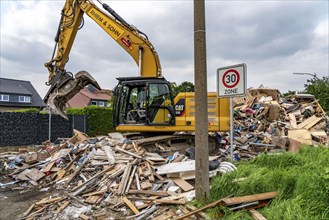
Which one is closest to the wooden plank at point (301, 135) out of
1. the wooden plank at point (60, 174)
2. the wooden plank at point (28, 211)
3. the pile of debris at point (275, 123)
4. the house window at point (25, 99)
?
the pile of debris at point (275, 123)

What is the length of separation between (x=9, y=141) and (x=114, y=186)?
1048 centimetres

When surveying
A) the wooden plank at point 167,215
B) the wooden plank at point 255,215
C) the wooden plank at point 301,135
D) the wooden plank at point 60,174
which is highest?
the wooden plank at point 301,135

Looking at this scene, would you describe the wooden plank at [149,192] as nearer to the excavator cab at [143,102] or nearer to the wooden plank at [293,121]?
Result: the excavator cab at [143,102]

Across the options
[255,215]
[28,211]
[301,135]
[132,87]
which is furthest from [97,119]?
[255,215]

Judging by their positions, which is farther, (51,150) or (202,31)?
(51,150)

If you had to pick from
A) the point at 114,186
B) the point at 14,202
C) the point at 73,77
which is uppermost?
the point at 73,77

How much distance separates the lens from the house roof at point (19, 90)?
112ft

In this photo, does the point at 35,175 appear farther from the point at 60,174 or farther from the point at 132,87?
the point at 132,87

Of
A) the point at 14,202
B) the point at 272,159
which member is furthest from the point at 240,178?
the point at 14,202

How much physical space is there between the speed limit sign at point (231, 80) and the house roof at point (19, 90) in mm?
33851

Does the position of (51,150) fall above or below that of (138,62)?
below

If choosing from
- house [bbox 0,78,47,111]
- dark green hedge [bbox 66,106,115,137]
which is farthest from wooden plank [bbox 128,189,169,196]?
house [bbox 0,78,47,111]

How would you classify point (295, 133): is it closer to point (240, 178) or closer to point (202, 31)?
point (240, 178)

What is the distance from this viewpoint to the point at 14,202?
586 centimetres
